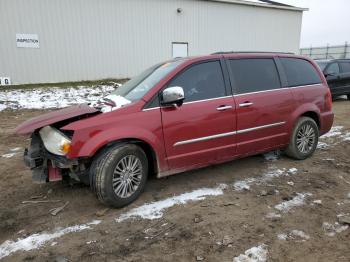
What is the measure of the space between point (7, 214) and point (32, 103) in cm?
914

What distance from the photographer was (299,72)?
5.51 metres

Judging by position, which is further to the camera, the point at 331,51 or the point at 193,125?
the point at 331,51

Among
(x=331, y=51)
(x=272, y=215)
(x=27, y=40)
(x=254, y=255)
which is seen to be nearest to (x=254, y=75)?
(x=272, y=215)

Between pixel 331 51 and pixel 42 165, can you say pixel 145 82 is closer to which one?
pixel 42 165

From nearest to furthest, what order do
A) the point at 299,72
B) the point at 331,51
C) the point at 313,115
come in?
the point at 299,72 < the point at 313,115 < the point at 331,51

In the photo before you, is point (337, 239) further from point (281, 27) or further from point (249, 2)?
point (281, 27)

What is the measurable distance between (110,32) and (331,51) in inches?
1233

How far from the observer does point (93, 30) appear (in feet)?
54.4

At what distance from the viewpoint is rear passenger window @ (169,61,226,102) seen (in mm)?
4276

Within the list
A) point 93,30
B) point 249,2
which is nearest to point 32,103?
point 93,30

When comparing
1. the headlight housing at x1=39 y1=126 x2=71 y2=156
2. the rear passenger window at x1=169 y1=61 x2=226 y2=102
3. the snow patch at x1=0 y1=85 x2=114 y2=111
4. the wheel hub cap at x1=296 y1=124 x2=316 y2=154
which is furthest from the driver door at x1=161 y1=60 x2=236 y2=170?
the snow patch at x1=0 y1=85 x2=114 y2=111

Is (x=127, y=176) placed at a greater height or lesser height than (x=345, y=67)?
lesser

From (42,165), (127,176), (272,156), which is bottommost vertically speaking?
(272,156)

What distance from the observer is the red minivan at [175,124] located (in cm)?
371
